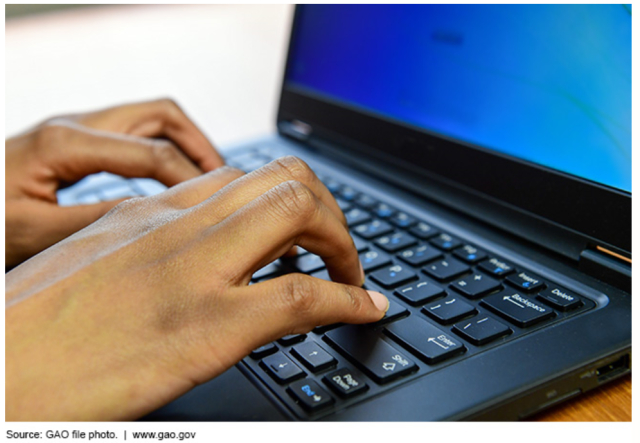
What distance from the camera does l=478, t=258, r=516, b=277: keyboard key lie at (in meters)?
0.54

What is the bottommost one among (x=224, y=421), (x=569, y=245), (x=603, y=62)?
(x=224, y=421)

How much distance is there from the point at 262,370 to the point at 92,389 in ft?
0.39

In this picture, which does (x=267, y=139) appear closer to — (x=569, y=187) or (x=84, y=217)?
(x=84, y=217)

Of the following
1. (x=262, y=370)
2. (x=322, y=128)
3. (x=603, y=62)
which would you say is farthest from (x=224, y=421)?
(x=322, y=128)

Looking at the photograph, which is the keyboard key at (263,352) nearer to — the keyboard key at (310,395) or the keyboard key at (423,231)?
the keyboard key at (310,395)

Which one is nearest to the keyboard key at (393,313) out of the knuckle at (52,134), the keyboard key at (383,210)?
the keyboard key at (383,210)

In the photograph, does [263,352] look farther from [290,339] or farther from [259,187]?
[259,187]

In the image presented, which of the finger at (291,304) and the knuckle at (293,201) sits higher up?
the knuckle at (293,201)

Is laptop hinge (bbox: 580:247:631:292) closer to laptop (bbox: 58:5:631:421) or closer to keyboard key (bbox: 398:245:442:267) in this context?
laptop (bbox: 58:5:631:421)

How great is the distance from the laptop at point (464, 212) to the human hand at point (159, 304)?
0.04m

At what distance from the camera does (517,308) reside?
18.9 inches

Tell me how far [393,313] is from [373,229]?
178 millimetres

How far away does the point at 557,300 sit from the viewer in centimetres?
49

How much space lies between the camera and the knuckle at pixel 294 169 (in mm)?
492
